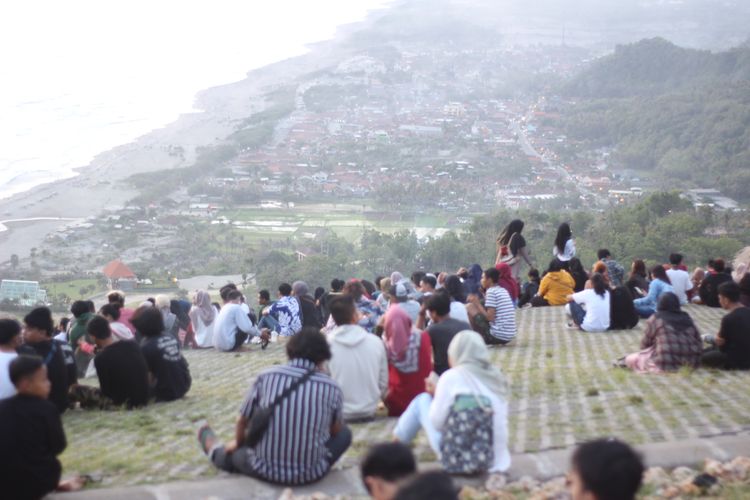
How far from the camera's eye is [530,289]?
49.5ft

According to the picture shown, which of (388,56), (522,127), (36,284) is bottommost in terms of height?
(36,284)

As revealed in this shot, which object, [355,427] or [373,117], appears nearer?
[355,427]

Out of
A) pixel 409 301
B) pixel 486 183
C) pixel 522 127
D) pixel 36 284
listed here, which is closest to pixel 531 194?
pixel 486 183

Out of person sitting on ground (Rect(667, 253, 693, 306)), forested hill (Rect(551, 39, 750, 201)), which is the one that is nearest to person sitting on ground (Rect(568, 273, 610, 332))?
person sitting on ground (Rect(667, 253, 693, 306))

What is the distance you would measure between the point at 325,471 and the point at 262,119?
47780 mm

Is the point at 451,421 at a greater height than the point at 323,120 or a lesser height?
lesser

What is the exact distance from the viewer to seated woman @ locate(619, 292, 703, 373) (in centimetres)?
859

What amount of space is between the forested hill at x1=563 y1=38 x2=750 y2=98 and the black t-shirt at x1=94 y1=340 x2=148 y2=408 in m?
53.6

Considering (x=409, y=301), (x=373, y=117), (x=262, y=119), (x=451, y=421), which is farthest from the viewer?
(x=373, y=117)

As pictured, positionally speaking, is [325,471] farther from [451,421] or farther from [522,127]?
[522,127]

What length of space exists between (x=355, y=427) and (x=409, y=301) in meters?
3.46

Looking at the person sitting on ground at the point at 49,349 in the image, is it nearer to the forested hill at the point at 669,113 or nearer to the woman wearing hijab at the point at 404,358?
the woman wearing hijab at the point at 404,358

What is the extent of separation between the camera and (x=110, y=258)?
30516 millimetres

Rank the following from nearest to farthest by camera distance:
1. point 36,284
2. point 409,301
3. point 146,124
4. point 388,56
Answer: point 409,301
point 36,284
point 146,124
point 388,56
